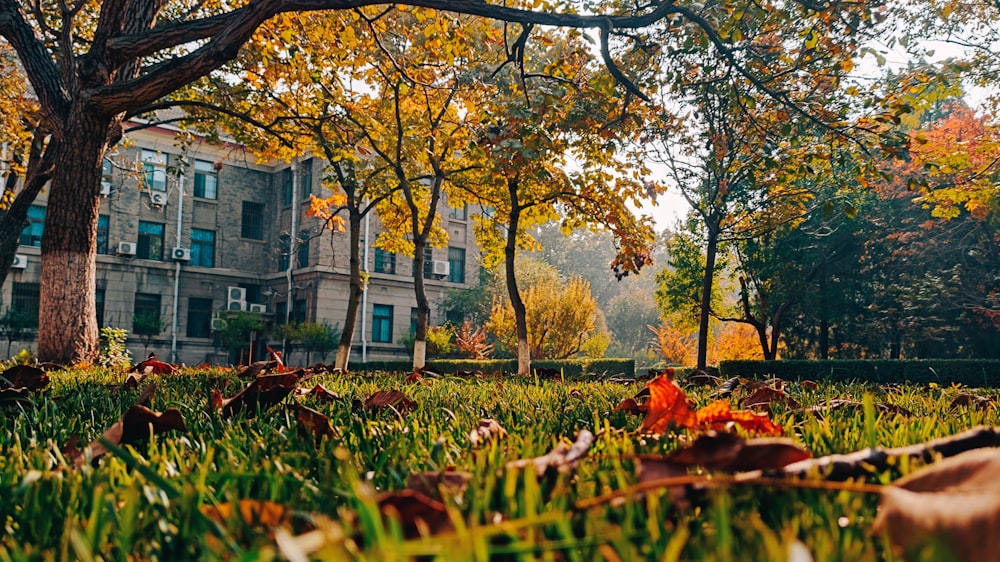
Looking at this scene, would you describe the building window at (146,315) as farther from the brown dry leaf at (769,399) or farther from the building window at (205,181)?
the brown dry leaf at (769,399)

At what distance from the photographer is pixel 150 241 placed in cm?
3091

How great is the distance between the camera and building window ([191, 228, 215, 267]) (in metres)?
32.1

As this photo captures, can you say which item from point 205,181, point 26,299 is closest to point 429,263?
point 205,181

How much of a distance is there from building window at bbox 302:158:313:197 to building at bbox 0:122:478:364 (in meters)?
0.06

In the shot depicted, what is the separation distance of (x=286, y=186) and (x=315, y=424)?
34.5 meters

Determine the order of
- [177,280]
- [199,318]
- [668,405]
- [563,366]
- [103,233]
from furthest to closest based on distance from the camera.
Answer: [199,318] → [177,280] → [103,233] → [563,366] → [668,405]

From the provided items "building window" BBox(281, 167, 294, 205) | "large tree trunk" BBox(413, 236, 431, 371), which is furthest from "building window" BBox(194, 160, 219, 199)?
"large tree trunk" BBox(413, 236, 431, 371)

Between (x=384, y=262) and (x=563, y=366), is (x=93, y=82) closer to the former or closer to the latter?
(x=563, y=366)

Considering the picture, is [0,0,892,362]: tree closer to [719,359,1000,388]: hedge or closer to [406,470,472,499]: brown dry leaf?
[406,470,472,499]: brown dry leaf

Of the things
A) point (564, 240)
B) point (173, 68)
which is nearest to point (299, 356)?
point (173, 68)

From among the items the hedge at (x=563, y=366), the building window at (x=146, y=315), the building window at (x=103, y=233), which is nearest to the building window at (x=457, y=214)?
the hedge at (x=563, y=366)

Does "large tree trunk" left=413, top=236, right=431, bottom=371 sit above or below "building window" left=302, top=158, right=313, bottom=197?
below

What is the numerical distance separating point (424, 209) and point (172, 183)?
789 inches

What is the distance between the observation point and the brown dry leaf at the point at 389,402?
2.19 metres
